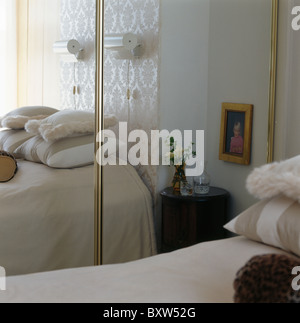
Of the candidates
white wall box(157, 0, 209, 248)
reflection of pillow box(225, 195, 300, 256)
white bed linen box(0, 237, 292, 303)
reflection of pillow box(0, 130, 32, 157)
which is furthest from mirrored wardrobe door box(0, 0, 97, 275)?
reflection of pillow box(225, 195, 300, 256)

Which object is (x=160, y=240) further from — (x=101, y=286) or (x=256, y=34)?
(x=256, y=34)

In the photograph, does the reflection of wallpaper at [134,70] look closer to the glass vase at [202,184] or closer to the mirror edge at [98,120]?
the mirror edge at [98,120]

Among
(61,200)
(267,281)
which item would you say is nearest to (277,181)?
(267,281)

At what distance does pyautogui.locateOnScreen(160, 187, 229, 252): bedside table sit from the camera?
2.44 meters

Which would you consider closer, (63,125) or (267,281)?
(267,281)

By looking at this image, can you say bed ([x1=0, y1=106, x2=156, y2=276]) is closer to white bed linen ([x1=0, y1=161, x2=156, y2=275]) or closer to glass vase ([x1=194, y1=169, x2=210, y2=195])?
white bed linen ([x1=0, y1=161, x2=156, y2=275])

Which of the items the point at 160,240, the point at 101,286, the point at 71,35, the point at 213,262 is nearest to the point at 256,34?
the point at 71,35

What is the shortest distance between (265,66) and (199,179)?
2.40 feet

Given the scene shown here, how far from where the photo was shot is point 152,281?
59.0 inches

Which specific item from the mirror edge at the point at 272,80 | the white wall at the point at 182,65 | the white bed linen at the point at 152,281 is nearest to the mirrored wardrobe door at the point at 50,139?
the white wall at the point at 182,65

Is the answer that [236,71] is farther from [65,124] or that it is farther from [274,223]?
[274,223]

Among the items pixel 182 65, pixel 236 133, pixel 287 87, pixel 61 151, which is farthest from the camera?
pixel 287 87

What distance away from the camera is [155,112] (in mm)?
2447

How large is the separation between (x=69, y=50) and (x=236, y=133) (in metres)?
0.92
